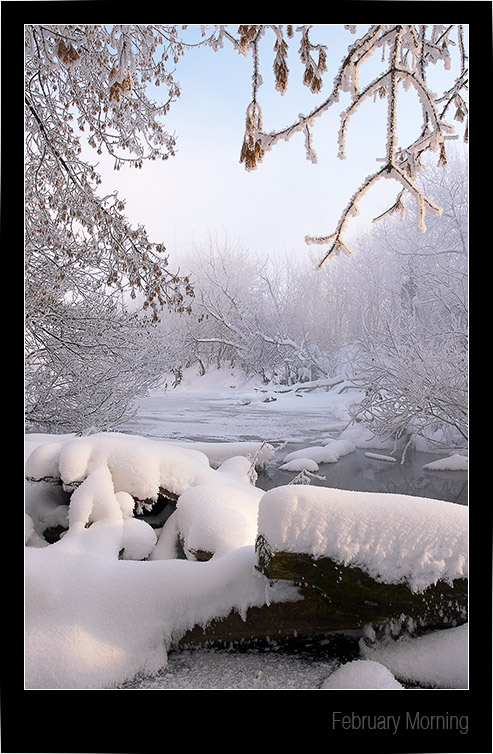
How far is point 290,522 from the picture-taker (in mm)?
1265

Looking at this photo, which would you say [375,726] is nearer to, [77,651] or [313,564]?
[313,564]

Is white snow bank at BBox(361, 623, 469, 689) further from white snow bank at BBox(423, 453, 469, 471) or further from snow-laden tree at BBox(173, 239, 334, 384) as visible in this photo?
white snow bank at BBox(423, 453, 469, 471)

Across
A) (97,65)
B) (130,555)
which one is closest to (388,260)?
(97,65)

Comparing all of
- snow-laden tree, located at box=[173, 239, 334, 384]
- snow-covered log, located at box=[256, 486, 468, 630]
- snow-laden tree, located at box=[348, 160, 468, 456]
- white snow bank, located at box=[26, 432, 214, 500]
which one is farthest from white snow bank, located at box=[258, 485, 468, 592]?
snow-laden tree, located at box=[348, 160, 468, 456]

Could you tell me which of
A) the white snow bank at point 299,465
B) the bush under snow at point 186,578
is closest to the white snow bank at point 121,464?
the bush under snow at point 186,578

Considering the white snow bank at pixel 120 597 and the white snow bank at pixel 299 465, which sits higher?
the white snow bank at pixel 120 597

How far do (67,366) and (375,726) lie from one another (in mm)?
3812

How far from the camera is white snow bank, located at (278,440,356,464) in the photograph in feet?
13.2

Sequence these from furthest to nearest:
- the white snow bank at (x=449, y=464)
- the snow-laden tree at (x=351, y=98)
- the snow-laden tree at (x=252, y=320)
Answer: the white snow bank at (x=449, y=464), the snow-laden tree at (x=252, y=320), the snow-laden tree at (x=351, y=98)

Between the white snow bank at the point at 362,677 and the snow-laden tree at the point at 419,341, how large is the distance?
3.10 m

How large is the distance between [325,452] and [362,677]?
310 cm

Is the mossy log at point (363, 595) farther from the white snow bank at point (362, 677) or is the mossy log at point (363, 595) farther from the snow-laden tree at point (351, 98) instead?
the snow-laden tree at point (351, 98)

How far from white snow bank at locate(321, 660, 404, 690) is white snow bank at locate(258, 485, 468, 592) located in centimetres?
22

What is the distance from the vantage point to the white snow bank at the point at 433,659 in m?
1.20
